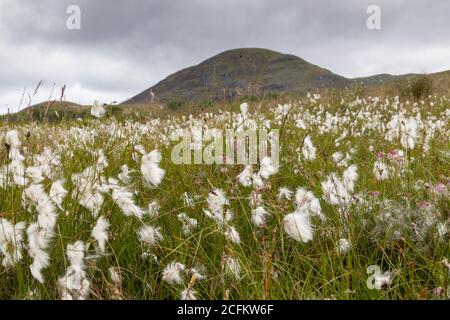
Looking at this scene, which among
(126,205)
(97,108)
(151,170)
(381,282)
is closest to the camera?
(381,282)

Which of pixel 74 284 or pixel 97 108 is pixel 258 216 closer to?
pixel 74 284

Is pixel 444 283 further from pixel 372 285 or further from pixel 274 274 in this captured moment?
pixel 274 274

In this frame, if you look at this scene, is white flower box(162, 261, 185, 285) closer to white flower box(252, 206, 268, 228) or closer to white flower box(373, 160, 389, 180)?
white flower box(252, 206, 268, 228)

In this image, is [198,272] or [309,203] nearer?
[198,272]

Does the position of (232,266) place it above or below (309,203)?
below

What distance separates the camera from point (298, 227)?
210 centimetres

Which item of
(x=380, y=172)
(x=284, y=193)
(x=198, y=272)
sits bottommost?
(x=198, y=272)

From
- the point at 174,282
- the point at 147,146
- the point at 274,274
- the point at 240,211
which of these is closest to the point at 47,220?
the point at 174,282

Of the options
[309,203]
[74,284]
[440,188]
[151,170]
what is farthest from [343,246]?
[74,284]

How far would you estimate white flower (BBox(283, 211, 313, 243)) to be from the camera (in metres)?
2.09

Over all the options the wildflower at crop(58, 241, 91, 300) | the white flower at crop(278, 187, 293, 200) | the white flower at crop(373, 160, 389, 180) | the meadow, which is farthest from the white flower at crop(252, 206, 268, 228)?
the white flower at crop(373, 160, 389, 180)

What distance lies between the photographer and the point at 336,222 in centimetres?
266

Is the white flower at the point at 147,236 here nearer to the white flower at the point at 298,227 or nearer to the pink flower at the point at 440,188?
the white flower at the point at 298,227

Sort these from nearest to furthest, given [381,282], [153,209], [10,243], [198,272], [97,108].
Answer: [381,282] < [10,243] < [198,272] < [153,209] < [97,108]
